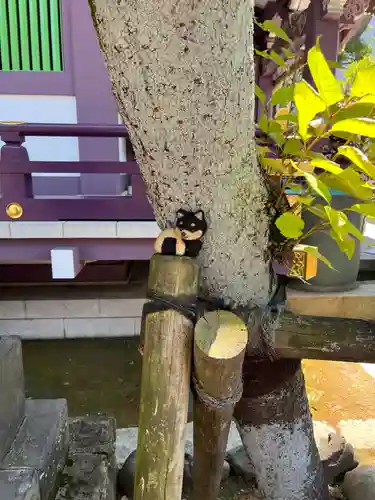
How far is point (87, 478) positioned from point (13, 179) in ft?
7.68

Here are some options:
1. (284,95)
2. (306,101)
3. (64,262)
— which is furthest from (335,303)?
(306,101)

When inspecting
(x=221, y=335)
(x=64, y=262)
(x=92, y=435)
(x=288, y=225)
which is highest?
(x=288, y=225)

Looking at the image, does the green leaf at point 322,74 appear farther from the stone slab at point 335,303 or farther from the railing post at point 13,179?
the stone slab at point 335,303

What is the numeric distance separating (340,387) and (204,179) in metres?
3.25

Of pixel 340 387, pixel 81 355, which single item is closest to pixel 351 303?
pixel 340 387

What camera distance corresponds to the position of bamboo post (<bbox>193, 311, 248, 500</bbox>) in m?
0.97

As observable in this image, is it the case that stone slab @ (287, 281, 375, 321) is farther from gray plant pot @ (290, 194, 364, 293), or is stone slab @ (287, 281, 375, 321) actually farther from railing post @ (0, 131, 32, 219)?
railing post @ (0, 131, 32, 219)

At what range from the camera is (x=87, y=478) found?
1705 mm

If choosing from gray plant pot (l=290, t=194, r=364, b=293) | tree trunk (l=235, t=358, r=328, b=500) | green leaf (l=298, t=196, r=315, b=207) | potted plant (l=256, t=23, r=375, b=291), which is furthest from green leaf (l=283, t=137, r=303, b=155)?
gray plant pot (l=290, t=194, r=364, b=293)

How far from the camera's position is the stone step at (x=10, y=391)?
153cm

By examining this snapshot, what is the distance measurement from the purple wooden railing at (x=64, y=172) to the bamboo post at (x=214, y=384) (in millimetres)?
2501

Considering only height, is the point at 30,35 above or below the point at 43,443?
above

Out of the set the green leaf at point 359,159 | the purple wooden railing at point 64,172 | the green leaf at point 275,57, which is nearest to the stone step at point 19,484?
the green leaf at point 359,159

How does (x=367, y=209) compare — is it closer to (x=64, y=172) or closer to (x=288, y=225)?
(x=288, y=225)
